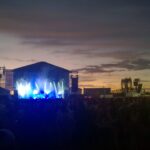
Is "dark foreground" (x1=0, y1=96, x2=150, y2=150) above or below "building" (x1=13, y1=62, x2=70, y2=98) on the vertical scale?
below

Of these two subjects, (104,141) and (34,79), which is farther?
(34,79)

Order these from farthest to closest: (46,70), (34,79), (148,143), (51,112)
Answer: (46,70) → (34,79) → (51,112) → (148,143)

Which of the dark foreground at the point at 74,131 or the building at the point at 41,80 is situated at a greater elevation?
the building at the point at 41,80

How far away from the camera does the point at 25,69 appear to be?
186ft

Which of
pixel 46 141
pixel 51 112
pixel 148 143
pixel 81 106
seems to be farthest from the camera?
pixel 51 112

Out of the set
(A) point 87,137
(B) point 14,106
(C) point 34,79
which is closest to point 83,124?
(A) point 87,137

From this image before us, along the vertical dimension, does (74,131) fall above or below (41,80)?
below

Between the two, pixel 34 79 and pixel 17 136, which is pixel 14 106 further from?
pixel 34 79

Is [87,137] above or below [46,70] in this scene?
below

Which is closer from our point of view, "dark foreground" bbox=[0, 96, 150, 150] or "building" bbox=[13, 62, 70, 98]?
"dark foreground" bbox=[0, 96, 150, 150]

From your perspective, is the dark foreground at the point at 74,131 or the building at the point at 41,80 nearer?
the dark foreground at the point at 74,131

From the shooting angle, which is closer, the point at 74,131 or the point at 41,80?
the point at 74,131

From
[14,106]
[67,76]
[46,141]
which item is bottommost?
[46,141]

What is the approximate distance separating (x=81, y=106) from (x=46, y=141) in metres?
1.83
